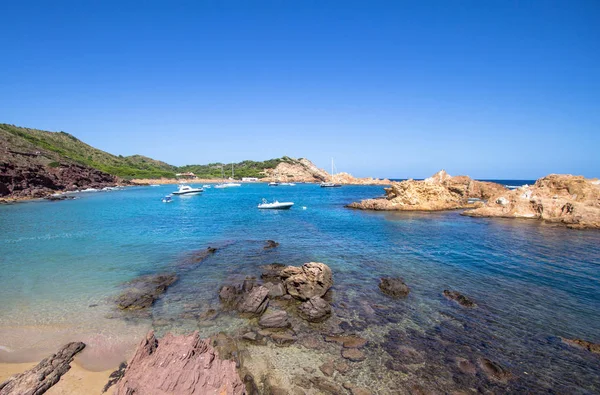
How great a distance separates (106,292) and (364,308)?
12743mm

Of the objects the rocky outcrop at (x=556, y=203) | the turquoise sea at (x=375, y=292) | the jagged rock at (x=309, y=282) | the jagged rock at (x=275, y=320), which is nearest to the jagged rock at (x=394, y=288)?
the turquoise sea at (x=375, y=292)

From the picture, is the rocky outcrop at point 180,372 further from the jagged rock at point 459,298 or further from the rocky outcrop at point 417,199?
the rocky outcrop at point 417,199

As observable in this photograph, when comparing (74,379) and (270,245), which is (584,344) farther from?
(270,245)

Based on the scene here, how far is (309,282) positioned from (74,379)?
9103 mm

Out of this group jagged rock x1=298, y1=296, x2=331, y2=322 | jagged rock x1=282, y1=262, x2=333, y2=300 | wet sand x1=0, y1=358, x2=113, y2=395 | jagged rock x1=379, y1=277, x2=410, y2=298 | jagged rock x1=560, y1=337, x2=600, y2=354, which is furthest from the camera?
jagged rock x1=379, y1=277, x2=410, y2=298

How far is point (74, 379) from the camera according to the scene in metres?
7.88

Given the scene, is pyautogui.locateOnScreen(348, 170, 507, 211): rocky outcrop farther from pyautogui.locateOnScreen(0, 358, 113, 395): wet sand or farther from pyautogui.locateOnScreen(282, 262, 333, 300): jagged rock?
pyautogui.locateOnScreen(0, 358, 113, 395): wet sand

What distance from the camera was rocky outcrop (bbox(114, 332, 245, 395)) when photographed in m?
5.63

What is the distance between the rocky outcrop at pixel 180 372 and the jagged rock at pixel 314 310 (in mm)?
5422

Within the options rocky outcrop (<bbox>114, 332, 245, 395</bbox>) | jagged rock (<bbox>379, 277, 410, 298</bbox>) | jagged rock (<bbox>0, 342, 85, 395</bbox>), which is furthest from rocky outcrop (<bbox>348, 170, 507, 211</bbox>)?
jagged rock (<bbox>0, 342, 85, 395</bbox>)

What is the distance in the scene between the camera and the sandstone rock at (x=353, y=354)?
899cm

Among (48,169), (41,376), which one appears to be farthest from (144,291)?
(48,169)

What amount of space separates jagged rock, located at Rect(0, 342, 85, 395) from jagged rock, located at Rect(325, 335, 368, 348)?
818 cm

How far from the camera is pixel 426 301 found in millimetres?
13297
